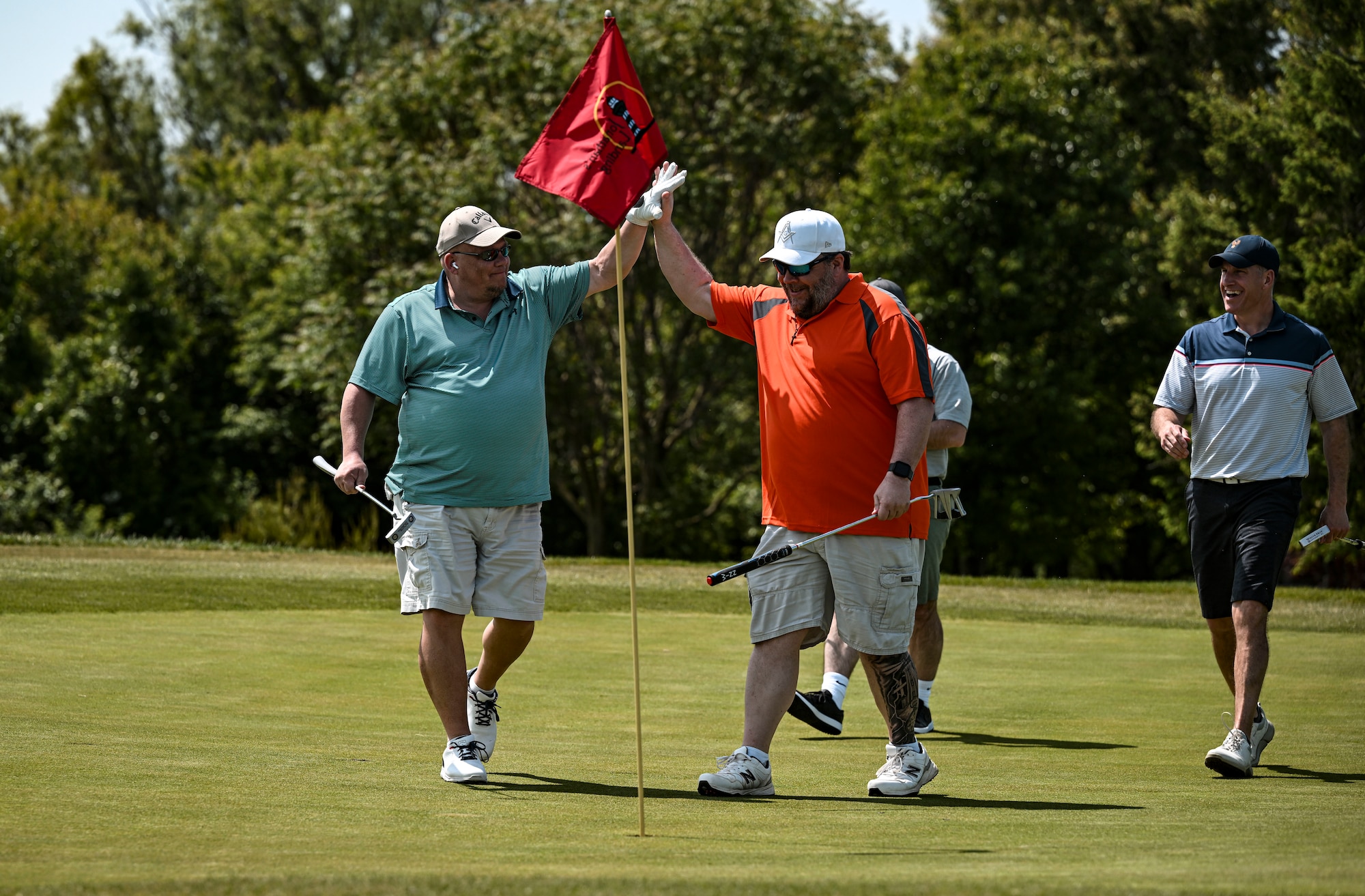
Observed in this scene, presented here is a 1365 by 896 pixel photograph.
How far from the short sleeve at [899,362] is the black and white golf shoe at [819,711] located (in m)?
1.95

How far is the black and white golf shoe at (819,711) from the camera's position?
23.3ft

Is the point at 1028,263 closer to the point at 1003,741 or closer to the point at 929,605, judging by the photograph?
the point at 929,605

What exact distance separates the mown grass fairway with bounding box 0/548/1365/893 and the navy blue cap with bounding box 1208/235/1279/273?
2.07 meters

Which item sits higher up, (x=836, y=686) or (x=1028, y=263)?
(x=1028, y=263)

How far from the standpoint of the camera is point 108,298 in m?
30.6

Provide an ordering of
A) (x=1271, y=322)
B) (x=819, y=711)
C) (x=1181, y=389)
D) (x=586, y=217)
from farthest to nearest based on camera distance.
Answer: (x=586, y=217) → (x=819, y=711) → (x=1181, y=389) → (x=1271, y=322)

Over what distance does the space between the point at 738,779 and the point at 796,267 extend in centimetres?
177

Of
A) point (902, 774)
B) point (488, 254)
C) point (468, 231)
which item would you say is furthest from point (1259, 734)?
point (468, 231)

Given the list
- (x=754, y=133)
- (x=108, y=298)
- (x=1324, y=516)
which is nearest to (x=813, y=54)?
(x=754, y=133)

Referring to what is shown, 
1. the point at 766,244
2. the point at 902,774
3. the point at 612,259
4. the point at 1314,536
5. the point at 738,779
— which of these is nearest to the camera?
the point at 738,779

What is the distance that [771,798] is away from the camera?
5383 millimetres

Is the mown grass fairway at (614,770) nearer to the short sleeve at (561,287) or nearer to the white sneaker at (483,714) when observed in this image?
the white sneaker at (483,714)

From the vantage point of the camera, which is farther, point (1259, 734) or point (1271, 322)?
point (1271, 322)

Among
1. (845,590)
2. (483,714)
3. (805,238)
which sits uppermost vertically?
(805,238)
